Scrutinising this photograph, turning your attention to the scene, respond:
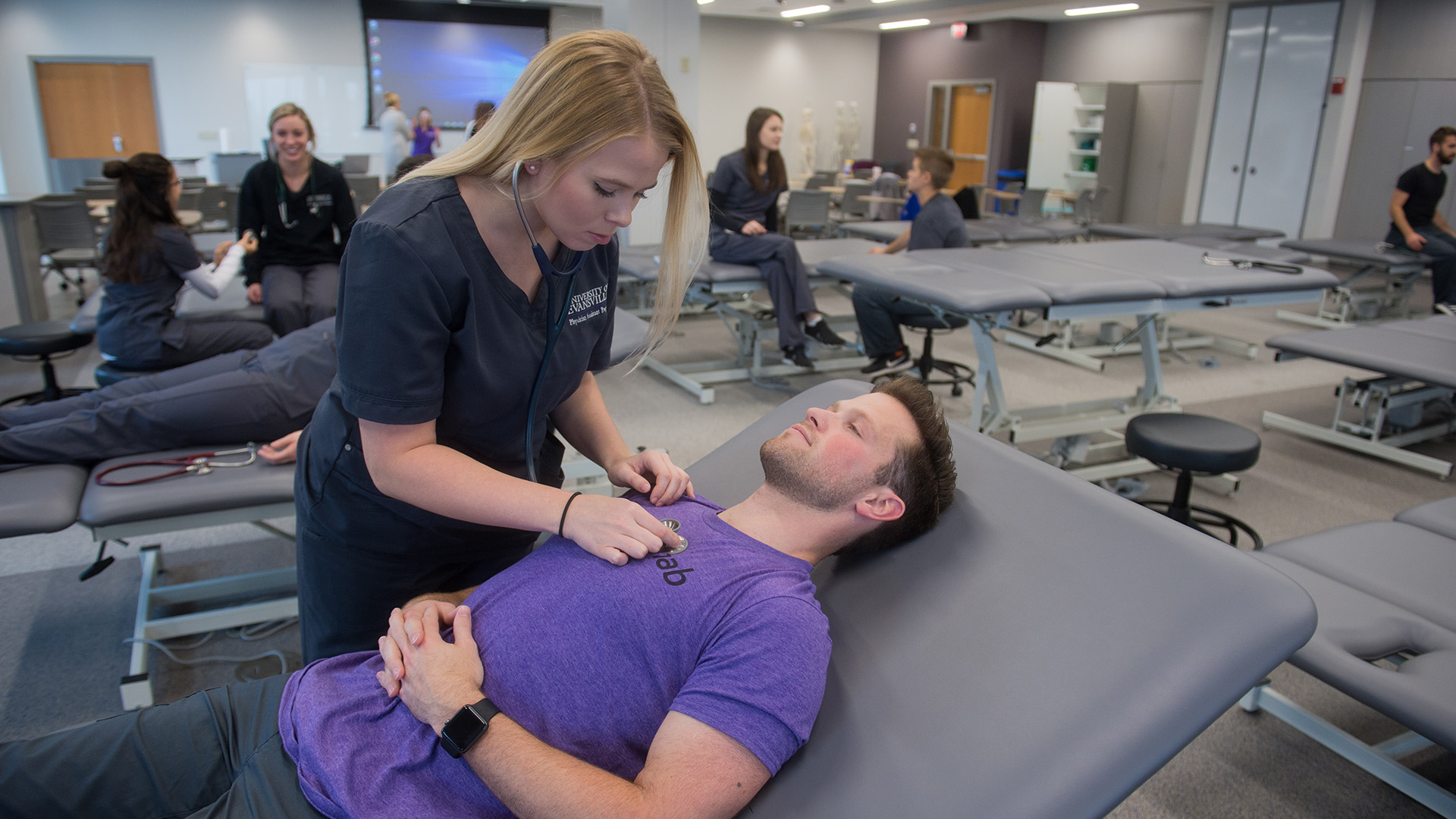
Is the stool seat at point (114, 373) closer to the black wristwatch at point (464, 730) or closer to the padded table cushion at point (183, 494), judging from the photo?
the padded table cushion at point (183, 494)

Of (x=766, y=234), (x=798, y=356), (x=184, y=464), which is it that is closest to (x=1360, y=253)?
(x=798, y=356)

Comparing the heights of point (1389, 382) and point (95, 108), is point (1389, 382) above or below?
below

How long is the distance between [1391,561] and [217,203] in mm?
7629

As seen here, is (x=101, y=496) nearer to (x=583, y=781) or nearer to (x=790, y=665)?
(x=583, y=781)

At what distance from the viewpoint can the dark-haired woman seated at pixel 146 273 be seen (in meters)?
2.92

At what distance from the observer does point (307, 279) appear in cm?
348

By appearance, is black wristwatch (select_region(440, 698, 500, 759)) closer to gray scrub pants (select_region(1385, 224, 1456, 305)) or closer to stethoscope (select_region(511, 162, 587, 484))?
stethoscope (select_region(511, 162, 587, 484))

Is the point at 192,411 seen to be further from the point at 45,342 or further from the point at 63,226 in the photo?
the point at 63,226

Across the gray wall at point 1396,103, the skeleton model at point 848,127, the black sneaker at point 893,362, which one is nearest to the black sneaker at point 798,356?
the black sneaker at point 893,362

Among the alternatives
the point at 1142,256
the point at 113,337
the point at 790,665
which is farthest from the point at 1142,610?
the point at 113,337

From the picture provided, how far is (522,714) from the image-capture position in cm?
99

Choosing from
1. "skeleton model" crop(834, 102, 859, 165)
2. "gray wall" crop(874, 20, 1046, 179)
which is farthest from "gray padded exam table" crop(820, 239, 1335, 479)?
"skeleton model" crop(834, 102, 859, 165)

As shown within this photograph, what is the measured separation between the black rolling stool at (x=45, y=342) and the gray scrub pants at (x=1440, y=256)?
7214mm

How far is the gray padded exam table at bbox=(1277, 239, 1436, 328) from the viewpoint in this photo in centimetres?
522
